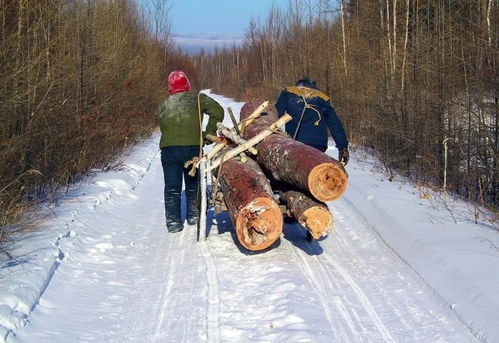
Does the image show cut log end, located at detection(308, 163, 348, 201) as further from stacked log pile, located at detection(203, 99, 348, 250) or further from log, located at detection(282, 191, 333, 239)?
log, located at detection(282, 191, 333, 239)

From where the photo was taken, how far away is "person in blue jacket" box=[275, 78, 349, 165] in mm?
7324

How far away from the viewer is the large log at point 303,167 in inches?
220

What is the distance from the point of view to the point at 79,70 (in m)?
11.1

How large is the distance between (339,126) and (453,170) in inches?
156

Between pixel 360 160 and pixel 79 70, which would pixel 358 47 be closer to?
pixel 360 160

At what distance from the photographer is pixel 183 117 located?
23.8 ft

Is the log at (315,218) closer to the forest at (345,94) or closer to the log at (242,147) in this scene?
the log at (242,147)

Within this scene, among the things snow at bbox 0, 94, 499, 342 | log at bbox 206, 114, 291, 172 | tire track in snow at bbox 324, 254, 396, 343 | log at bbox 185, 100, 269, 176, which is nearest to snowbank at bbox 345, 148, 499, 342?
snow at bbox 0, 94, 499, 342

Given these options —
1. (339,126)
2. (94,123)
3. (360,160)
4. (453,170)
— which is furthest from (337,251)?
(360,160)

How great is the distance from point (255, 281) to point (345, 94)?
43.9 ft

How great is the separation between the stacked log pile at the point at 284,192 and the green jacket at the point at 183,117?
99cm

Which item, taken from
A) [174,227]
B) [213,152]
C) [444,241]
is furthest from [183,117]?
[444,241]

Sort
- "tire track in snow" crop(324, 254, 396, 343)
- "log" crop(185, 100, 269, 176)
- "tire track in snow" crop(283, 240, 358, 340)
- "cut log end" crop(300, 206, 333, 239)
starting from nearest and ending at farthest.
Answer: "tire track in snow" crop(324, 254, 396, 343) → "tire track in snow" crop(283, 240, 358, 340) → "cut log end" crop(300, 206, 333, 239) → "log" crop(185, 100, 269, 176)

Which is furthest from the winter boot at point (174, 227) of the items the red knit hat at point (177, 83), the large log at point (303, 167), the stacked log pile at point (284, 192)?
the red knit hat at point (177, 83)
